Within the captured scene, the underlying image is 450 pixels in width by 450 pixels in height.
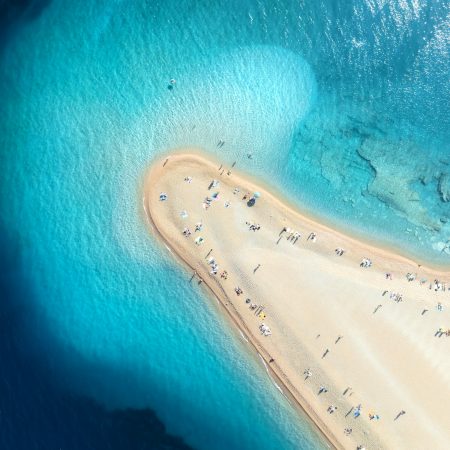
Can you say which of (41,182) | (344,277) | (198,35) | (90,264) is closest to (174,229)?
(90,264)

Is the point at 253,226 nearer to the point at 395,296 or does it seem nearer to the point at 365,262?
the point at 365,262

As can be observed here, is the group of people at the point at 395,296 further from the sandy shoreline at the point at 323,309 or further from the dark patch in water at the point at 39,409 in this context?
the dark patch in water at the point at 39,409

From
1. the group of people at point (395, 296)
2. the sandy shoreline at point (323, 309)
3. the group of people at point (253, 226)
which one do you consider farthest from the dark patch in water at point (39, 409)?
the group of people at point (395, 296)

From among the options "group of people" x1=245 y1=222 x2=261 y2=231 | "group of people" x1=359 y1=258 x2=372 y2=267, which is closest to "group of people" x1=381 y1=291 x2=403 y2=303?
"group of people" x1=359 y1=258 x2=372 y2=267

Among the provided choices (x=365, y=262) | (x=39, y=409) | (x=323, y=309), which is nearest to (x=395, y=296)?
(x=365, y=262)

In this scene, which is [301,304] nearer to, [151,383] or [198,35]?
[151,383]
